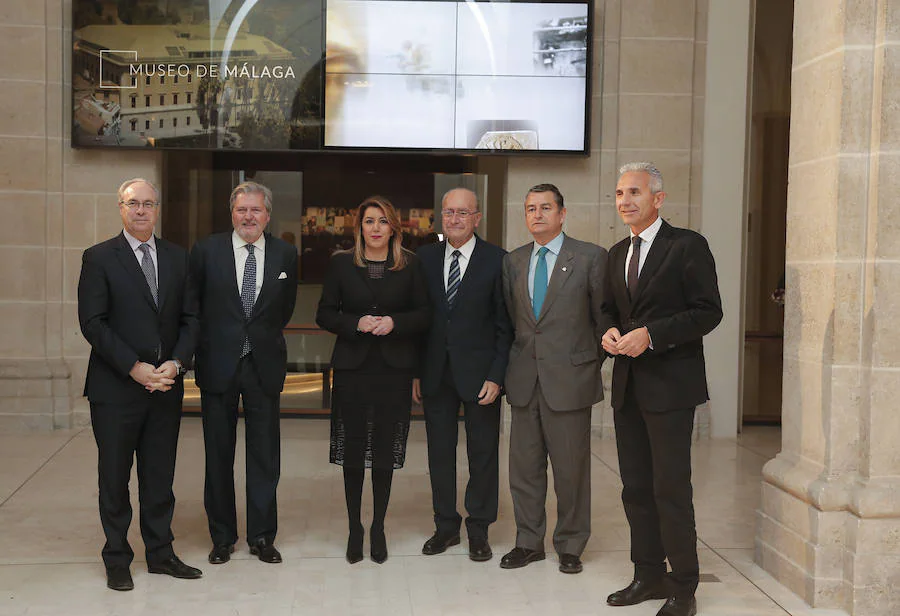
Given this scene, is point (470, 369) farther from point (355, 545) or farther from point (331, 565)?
point (331, 565)

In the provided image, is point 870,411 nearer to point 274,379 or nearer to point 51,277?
point 274,379

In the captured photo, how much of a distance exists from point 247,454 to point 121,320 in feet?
3.31

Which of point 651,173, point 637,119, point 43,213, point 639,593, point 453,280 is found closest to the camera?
point 651,173

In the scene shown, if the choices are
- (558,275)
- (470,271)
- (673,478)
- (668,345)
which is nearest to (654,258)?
(668,345)

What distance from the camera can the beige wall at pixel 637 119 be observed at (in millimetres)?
9594

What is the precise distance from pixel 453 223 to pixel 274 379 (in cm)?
125

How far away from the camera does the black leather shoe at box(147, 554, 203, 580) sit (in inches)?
206

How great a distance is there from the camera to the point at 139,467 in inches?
205

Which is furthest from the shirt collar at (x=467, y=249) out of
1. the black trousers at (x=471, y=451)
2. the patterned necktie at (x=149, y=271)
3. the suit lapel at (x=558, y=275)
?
the patterned necktie at (x=149, y=271)

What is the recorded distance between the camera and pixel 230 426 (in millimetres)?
5539

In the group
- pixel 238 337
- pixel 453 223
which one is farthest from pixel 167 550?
pixel 453 223

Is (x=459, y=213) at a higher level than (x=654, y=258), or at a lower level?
higher

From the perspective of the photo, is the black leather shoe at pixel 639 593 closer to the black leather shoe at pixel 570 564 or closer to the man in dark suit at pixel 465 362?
the black leather shoe at pixel 570 564

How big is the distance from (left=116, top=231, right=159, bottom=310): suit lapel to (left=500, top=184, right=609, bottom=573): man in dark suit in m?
1.87
